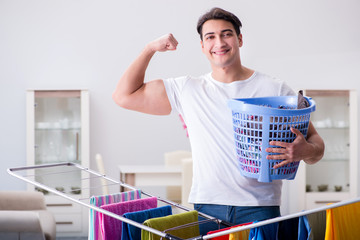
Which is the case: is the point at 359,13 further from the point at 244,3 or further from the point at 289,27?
the point at 244,3

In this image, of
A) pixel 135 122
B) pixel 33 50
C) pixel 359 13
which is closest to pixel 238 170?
pixel 135 122

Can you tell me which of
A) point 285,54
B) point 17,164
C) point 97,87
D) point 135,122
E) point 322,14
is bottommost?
point 17,164

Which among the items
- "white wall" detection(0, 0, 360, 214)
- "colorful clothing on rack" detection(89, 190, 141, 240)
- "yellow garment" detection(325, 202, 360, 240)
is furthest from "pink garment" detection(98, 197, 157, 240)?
"white wall" detection(0, 0, 360, 214)

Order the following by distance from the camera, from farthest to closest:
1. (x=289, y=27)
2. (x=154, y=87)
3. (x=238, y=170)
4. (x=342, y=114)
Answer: (x=289, y=27), (x=342, y=114), (x=154, y=87), (x=238, y=170)

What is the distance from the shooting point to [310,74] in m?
6.33

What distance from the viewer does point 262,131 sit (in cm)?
158

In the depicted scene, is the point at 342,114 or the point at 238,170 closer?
the point at 238,170

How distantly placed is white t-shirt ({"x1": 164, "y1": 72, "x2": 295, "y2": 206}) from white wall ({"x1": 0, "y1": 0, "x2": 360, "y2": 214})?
13.8ft

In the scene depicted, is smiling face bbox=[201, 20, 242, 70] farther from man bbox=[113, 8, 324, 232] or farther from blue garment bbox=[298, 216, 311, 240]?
blue garment bbox=[298, 216, 311, 240]

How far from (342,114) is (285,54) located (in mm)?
1085

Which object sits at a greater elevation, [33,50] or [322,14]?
[322,14]

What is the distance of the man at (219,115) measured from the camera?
181cm

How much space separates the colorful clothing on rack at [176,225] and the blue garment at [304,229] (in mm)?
351

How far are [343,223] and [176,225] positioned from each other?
1.75 feet
